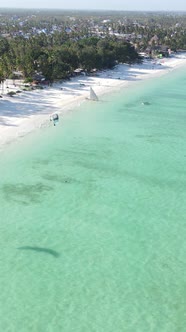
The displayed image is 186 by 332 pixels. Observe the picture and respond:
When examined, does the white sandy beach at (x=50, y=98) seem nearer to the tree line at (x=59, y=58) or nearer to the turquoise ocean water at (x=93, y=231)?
the tree line at (x=59, y=58)

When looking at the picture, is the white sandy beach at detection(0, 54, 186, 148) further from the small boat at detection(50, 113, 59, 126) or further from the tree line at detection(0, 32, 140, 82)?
the tree line at detection(0, 32, 140, 82)

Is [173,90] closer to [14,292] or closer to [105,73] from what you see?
[105,73]

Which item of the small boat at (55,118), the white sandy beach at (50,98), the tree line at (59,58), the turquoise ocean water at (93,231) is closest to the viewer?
the turquoise ocean water at (93,231)

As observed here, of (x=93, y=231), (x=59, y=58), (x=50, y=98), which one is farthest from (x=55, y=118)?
(x=59, y=58)

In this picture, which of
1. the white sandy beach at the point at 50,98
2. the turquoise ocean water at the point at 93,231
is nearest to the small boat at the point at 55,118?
the white sandy beach at the point at 50,98

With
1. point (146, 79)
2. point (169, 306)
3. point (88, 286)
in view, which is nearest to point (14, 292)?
point (88, 286)
